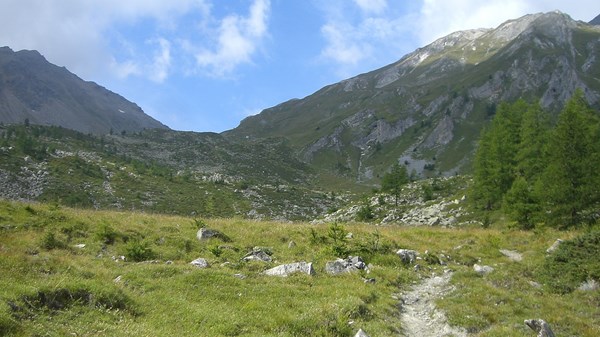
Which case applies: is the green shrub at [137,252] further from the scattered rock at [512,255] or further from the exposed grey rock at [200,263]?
the scattered rock at [512,255]

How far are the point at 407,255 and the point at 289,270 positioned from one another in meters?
7.56

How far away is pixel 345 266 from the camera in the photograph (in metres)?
18.5

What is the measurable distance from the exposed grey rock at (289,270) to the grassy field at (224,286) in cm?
44

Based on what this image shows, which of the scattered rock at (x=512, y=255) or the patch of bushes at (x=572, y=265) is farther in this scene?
the scattered rock at (x=512, y=255)

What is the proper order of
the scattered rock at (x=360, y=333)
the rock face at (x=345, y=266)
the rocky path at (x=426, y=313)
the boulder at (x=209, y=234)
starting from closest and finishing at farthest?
the scattered rock at (x=360, y=333) → the rocky path at (x=426, y=313) → the rock face at (x=345, y=266) → the boulder at (x=209, y=234)

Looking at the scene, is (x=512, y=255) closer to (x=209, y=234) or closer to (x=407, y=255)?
(x=407, y=255)

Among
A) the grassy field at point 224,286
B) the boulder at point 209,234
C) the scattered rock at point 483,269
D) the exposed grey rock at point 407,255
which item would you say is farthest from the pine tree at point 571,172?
the boulder at point 209,234

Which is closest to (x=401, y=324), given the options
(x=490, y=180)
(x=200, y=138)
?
(x=490, y=180)

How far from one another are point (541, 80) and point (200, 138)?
15313 centimetres

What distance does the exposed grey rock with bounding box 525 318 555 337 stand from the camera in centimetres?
1142

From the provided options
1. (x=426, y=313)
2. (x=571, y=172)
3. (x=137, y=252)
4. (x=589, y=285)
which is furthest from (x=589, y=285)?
(x=137, y=252)

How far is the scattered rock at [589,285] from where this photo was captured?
1580 cm

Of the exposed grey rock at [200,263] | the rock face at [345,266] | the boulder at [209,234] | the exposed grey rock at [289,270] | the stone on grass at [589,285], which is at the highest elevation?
the boulder at [209,234]

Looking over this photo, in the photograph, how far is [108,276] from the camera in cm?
1408
